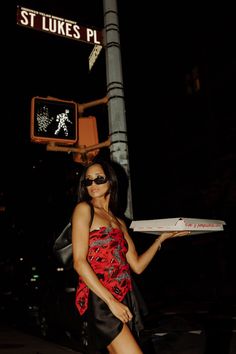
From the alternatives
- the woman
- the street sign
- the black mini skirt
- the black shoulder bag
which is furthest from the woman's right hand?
the street sign

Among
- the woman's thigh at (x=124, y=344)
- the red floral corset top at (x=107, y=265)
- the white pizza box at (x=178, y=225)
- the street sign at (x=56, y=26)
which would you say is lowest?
the woman's thigh at (x=124, y=344)

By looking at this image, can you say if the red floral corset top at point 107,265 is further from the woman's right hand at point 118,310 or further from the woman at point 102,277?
the woman's right hand at point 118,310

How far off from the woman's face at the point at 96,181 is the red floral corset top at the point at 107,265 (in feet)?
1.32

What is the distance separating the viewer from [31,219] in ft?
162

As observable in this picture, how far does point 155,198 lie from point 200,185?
12.7 ft

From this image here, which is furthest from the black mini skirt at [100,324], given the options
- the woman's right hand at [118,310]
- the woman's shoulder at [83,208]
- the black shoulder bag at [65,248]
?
the woman's shoulder at [83,208]

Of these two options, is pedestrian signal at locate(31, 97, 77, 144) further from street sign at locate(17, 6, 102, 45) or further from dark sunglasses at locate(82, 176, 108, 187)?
dark sunglasses at locate(82, 176, 108, 187)

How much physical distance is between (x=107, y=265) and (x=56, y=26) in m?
4.29

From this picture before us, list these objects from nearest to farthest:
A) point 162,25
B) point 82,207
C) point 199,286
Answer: point 82,207 < point 199,286 < point 162,25

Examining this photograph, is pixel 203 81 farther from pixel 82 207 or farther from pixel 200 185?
pixel 82 207

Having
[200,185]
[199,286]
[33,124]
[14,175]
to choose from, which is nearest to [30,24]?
[33,124]

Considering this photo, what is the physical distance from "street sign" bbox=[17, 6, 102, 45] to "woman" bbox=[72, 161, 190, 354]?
337 cm

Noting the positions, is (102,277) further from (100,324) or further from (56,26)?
(56,26)

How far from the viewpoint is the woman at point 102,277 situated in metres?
2.57
